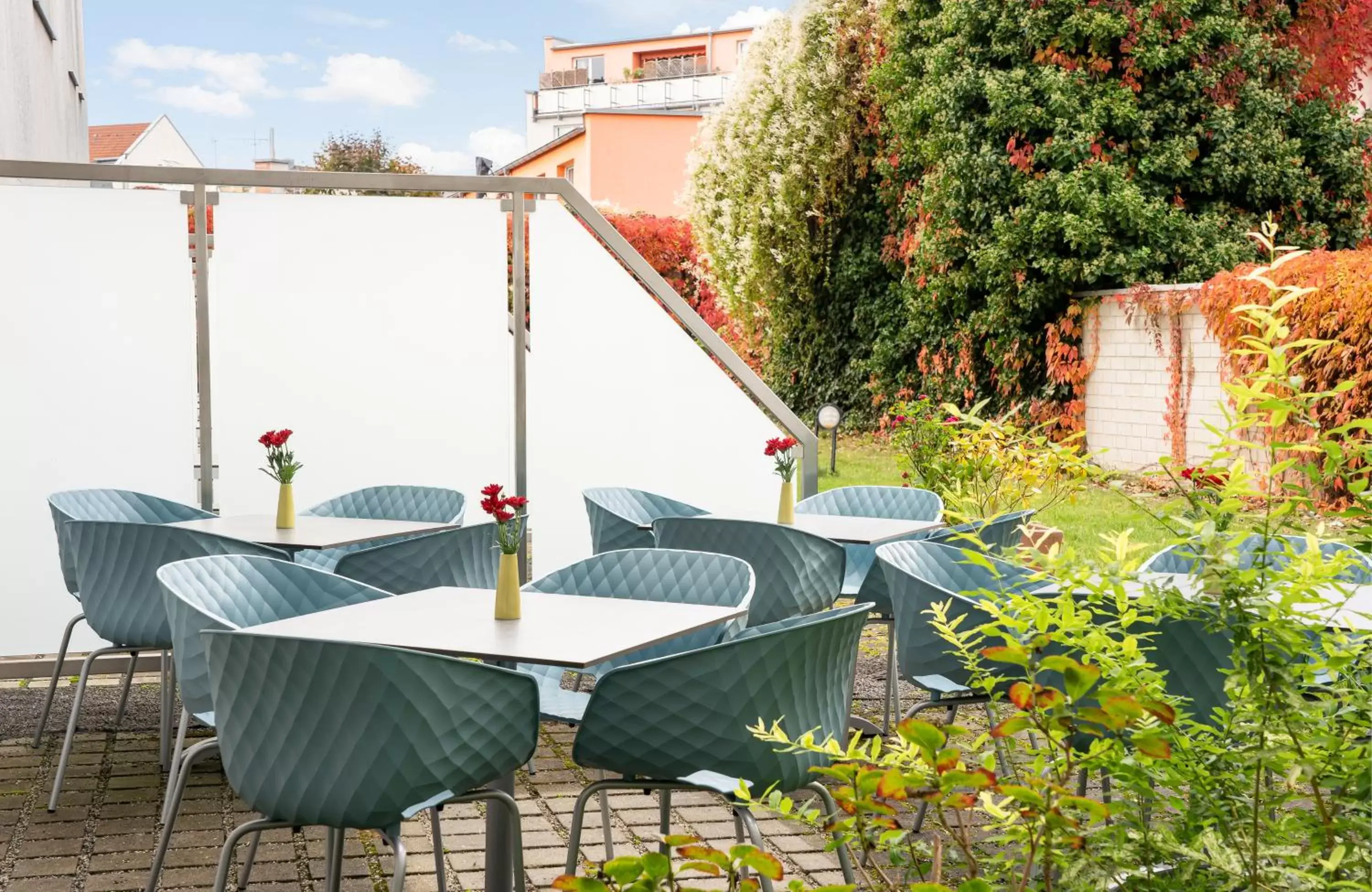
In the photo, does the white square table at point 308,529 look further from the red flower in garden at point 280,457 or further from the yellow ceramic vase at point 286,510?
the red flower in garden at point 280,457

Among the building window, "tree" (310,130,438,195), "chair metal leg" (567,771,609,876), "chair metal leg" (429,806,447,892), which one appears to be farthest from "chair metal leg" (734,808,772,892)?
the building window

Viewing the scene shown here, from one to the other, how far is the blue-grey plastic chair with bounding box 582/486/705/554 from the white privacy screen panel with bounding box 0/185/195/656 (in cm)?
165

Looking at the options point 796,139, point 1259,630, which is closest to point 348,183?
point 1259,630

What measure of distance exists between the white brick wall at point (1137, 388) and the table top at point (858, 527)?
21.1ft

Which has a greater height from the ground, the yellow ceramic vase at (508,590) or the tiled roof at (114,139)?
the tiled roof at (114,139)

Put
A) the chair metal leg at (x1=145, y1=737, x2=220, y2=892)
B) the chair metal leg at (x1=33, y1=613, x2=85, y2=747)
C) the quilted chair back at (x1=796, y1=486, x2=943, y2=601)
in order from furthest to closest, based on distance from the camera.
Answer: the quilted chair back at (x1=796, y1=486, x2=943, y2=601) < the chair metal leg at (x1=33, y1=613, x2=85, y2=747) < the chair metal leg at (x1=145, y1=737, x2=220, y2=892)

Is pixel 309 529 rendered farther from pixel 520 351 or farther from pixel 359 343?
pixel 520 351

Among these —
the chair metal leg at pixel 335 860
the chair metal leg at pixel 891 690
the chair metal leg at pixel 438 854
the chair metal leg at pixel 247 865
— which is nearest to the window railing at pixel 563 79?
the chair metal leg at pixel 891 690

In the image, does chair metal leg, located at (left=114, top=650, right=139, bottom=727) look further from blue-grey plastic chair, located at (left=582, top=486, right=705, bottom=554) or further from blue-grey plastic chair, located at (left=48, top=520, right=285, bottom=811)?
blue-grey plastic chair, located at (left=582, top=486, right=705, bottom=554)

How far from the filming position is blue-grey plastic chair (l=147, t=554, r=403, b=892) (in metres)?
3.23

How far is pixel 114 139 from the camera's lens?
4909 cm

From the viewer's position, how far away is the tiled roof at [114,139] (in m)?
47.6

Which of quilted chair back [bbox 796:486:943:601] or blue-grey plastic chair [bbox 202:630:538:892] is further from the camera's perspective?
quilted chair back [bbox 796:486:943:601]

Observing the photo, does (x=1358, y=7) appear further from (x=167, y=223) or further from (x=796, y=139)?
(x=167, y=223)
